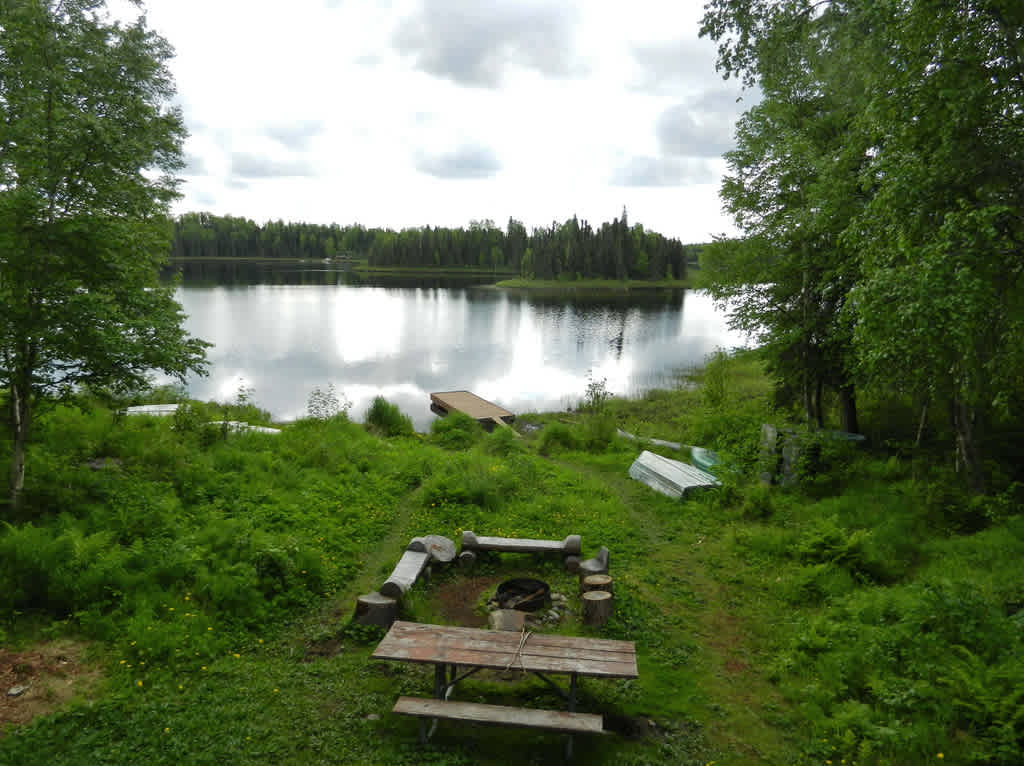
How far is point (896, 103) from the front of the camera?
7.35m

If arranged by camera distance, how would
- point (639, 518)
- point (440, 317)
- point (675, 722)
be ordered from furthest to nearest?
1. point (440, 317)
2. point (639, 518)
3. point (675, 722)

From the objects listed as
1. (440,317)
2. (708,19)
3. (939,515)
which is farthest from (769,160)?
(440,317)

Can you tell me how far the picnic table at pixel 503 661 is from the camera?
5.14 metres

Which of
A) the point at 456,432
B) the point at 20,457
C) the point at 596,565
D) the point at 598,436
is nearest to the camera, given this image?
the point at 20,457

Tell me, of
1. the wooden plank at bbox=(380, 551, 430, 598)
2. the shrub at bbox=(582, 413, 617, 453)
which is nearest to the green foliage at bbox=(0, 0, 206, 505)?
the wooden plank at bbox=(380, 551, 430, 598)

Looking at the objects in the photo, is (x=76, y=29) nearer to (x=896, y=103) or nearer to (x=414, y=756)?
(x=414, y=756)

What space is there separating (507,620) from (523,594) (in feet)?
2.43

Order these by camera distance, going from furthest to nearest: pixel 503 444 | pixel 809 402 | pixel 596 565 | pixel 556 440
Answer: pixel 556 440
pixel 503 444
pixel 809 402
pixel 596 565

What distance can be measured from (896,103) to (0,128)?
37.3 ft

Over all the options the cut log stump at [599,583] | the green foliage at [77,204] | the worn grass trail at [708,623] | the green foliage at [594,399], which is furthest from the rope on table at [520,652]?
the green foliage at [594,399]

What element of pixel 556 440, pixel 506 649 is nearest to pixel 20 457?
pixel 506 649

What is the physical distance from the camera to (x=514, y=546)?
917 cm

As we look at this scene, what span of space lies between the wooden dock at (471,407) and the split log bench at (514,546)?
11669 mm

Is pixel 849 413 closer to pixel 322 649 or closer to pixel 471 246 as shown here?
pixel 322 649
